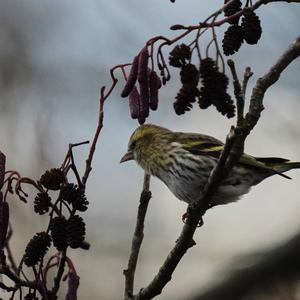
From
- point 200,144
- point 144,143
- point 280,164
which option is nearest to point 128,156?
point 144,143

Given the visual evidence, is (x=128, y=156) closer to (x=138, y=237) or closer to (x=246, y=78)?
(x=138, y=237)

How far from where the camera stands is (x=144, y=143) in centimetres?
354

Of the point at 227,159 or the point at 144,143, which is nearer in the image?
the point at 227,159

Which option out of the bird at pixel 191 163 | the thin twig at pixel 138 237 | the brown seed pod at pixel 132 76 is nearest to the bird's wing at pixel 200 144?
the bird at pixel 191 163

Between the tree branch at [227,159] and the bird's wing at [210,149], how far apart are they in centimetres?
78

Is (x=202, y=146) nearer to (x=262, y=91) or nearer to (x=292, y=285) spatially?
(x=292, y=285)

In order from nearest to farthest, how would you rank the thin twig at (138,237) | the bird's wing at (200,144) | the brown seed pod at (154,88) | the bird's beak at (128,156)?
the brown seed pod at (154,88) < the thin twig at (138,237) < the bird's wing at (200,144) < the bird's beak at (128,156)

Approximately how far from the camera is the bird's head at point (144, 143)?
3451 millimetres

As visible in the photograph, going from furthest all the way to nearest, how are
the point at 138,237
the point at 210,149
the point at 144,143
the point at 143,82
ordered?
1. the point at 144,143
2. the point at 210,149
3. the point at 138,237
4. the point at 143,82

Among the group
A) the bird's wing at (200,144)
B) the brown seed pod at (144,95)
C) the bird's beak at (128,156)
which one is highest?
the bird's beak at (128,156)

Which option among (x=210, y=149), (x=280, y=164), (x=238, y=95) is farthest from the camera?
(x=210, y=149)

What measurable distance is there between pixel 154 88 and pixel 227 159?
0.78ft

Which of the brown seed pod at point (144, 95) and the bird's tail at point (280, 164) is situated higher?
the bird's tail at point (280, 164)

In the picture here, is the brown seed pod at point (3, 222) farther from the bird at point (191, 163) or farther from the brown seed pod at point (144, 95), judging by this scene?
the bird at point (191, 163)
